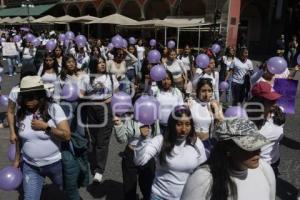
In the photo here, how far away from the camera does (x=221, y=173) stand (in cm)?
188

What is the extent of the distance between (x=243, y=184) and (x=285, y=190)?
10.6 feet

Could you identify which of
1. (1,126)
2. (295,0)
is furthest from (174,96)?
(295,0)

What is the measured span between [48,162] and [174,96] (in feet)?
6.12

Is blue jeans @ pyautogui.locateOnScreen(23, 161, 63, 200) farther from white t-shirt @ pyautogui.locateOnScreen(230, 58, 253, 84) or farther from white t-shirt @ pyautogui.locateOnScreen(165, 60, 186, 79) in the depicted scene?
white t-shirt @ pyautogui.locateOnScreen(230, 58, 253, 84)

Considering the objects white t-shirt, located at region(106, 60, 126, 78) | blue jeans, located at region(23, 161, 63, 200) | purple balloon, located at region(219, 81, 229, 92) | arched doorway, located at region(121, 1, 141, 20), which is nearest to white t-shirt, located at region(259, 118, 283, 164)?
blue jeans, located at region(23, 161, 63, 200)

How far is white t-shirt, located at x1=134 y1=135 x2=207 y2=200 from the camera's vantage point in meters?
2.95

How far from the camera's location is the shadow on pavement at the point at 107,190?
4.64m

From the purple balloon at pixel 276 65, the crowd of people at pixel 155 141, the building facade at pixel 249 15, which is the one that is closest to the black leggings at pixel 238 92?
the purple balloon at pixel 276 65

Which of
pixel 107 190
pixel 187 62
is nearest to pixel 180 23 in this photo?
pixel 187 62

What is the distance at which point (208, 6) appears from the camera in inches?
906

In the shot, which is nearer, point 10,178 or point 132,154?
point 10,178

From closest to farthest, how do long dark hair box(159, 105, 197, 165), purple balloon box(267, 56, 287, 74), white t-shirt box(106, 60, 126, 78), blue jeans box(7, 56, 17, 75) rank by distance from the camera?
long dark hair box(159, 105, 197, 165)
purple balloon box(267, 56, 287, 74)
white t-shirt box(106, 60, 126, 78)
blue jeans box(7, 56, 17, 75)

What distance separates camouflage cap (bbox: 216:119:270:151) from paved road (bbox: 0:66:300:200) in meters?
2.99

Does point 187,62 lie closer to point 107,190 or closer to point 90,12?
point 107,190
